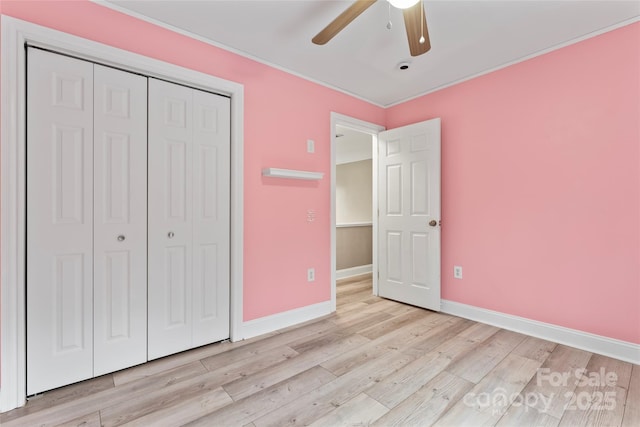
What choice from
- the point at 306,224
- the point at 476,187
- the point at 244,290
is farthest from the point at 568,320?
the point at 244,290

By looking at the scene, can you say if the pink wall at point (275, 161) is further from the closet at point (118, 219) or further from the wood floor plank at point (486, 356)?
the wood floor plank at point (486, 356)

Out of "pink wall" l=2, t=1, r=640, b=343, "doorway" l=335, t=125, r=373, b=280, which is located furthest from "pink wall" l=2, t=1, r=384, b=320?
"doorway" l=335, t=125, r=373, b=280

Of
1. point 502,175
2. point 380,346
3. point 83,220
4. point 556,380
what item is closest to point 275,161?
point 83,220

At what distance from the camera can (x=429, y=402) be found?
1.61m

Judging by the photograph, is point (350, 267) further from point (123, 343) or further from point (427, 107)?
point (123, 343)

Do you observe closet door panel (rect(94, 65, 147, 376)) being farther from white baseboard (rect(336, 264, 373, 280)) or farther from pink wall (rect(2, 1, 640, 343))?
white baseboard (rect(336, 264, 373, 280))

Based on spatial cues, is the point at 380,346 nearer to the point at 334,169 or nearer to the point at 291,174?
the point at 291,174

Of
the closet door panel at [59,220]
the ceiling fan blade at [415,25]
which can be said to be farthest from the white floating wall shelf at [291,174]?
the ceiling fan blade at [415,25]

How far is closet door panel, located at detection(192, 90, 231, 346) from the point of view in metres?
2.24

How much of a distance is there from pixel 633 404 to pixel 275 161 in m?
2.87

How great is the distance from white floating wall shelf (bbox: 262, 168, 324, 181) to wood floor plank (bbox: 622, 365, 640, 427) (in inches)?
99.7

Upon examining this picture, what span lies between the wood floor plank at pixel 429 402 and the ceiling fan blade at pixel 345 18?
2.09m

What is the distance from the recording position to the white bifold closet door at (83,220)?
1.65m

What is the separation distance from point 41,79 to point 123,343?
5.62ft
